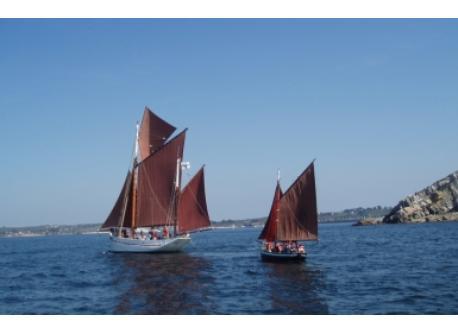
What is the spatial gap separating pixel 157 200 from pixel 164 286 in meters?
32.0

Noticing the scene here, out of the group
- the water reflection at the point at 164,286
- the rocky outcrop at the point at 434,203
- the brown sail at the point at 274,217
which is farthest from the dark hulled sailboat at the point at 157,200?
the rocky outcrop at the point at 434,203

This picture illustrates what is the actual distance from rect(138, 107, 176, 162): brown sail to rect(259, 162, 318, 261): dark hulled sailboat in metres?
22.8

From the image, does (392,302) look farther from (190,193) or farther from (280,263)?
(190,193)

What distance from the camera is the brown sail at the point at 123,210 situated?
77.6 meters

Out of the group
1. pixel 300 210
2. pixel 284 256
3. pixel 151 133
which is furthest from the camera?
pixel 151 133

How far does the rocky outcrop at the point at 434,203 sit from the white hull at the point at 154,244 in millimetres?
127905

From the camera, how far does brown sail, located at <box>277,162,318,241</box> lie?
56025mm

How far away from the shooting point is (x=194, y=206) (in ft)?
233

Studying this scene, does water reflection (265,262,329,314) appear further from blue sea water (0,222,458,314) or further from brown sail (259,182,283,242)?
brown sail (259,182,283,242)

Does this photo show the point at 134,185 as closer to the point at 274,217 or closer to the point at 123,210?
the point at 123,210

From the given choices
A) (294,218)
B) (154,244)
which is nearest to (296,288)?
(294,218)

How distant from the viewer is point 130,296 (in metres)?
37.5

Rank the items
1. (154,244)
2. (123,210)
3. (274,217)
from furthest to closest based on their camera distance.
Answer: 1. (123,210)
2. (154,244)
3. (274,217)

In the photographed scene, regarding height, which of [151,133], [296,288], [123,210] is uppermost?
[151,133]
